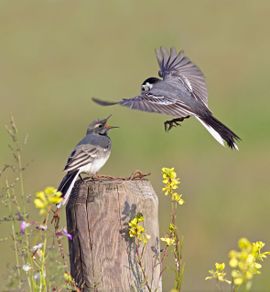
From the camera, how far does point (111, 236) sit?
5508mm

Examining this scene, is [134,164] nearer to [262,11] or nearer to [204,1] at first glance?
[262,11]

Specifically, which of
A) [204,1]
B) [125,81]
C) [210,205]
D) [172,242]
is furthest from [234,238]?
[204,1]

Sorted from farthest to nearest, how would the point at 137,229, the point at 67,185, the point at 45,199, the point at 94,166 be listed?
the point at 94,166
the point at 67,185
the point at 137,229
the point at 45,199

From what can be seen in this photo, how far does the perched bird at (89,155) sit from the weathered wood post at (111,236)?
222mm

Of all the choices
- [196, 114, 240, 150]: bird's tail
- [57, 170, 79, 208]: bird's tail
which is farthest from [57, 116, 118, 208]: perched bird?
[196, 114, 240, 150]: bird's tail

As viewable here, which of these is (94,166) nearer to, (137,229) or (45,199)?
(137,229)

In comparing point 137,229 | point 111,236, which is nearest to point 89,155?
point 111,236

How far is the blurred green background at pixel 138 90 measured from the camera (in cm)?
1461

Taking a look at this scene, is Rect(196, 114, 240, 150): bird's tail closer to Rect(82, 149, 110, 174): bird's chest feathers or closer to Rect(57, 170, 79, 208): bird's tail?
Rect(82, 149, 110, 174): bird's chest feathers

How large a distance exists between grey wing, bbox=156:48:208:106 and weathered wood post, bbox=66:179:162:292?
10.2 ft

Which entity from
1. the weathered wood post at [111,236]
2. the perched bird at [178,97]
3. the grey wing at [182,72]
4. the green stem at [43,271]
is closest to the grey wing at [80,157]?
the perched bird at [178,97]

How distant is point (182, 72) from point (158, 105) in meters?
1.87

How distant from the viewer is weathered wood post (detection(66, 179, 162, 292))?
5508 millimetres

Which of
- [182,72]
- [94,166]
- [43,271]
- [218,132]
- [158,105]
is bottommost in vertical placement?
[43,271]
